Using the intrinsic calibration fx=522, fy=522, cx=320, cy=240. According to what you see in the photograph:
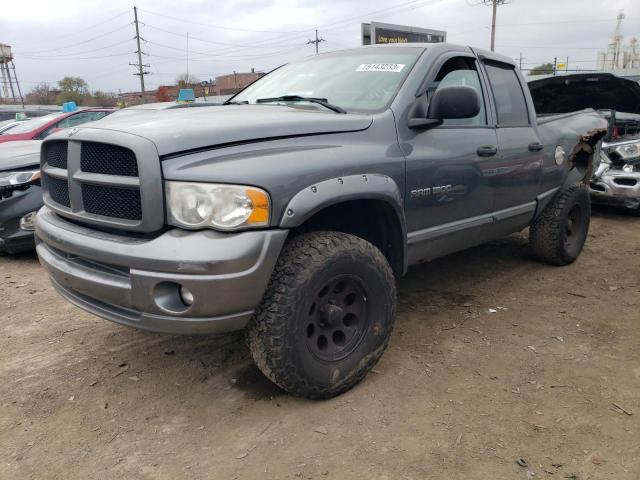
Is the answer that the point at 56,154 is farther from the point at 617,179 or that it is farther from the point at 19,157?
the point at 617,179

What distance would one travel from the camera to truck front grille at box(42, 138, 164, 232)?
2.17 meters

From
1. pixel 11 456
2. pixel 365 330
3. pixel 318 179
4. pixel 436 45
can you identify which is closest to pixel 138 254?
pixel 318 179

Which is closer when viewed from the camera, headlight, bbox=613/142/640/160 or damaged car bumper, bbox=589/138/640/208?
damaged car bumper, bbox=589/138/640/208

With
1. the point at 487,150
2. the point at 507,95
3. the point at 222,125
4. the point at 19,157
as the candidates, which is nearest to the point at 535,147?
the point at 507,95

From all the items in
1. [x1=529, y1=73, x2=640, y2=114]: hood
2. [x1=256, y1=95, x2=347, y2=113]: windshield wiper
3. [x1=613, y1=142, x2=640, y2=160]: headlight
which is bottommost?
[x1=613, y1=142, x2=640, y2=160]: headlight

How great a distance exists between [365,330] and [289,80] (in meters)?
1.88

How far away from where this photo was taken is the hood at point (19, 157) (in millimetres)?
5043

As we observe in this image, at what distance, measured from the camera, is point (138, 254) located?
2.16 m

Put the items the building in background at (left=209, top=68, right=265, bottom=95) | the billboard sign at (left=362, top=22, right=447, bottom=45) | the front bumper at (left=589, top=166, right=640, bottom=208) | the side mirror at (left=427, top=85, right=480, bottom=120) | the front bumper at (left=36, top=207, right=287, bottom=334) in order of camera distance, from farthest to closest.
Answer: the building in background at (left=209, top=68, right=265, bottom=95) < the billboard sign at (left=362, top=22, right=447, bottom=45) < the front bumper at (left=589, top=166, right=640, bottom=208) < the side mirror at (left=427, top=85, right=480, bottom=120) < the front bumper at (left=36, top=207, right=287, bottom=334)

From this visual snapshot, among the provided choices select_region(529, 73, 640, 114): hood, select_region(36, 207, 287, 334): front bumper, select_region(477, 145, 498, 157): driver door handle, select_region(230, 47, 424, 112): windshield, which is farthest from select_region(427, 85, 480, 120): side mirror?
select_region(529, 73, 640, 114): hood

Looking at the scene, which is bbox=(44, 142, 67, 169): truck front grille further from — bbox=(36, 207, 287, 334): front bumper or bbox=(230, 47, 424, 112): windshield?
bbox=(230, 47, 424, 112): windshield

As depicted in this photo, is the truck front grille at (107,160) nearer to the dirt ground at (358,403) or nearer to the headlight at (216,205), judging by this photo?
the headlight at (216,205)

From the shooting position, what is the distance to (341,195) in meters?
2.46

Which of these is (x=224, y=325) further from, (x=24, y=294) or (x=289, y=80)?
(x=24, y=294)
